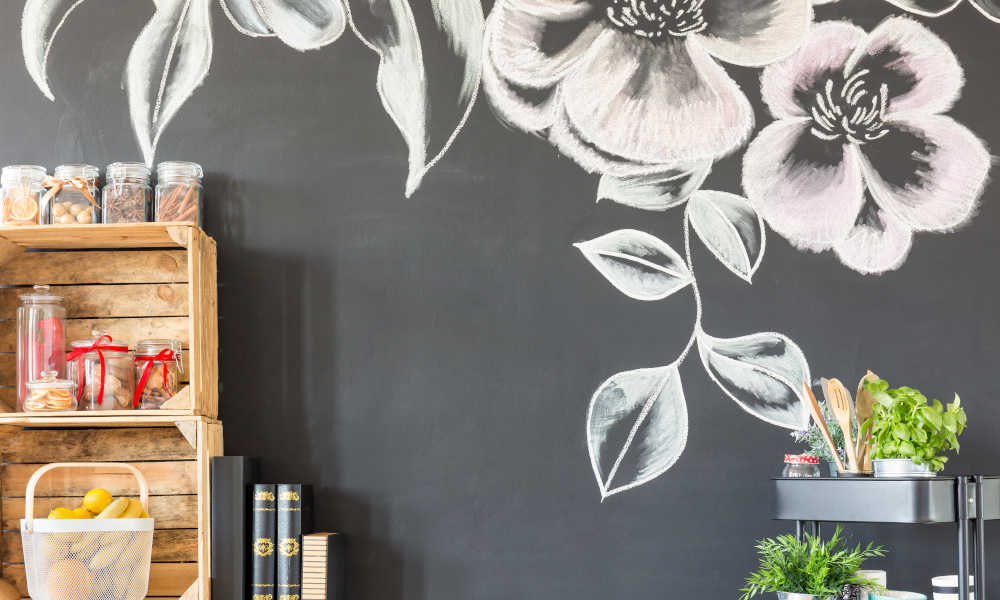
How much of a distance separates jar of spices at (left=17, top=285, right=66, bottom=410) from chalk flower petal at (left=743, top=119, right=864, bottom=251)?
69.0 inches

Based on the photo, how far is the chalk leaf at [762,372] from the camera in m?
2.08

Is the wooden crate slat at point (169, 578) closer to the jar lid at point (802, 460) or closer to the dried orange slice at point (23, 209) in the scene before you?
the dried orange slice at point (23, 209)

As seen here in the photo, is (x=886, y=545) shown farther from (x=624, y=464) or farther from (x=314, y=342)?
(x=314, y=342)

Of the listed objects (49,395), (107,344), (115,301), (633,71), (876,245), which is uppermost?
(633,71)

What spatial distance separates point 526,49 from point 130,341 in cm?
126

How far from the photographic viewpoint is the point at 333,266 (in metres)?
2.11

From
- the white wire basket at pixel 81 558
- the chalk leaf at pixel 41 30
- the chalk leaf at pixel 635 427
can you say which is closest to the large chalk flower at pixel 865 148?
the chalk leaf at pixel 635 427

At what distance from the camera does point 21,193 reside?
1.94 m

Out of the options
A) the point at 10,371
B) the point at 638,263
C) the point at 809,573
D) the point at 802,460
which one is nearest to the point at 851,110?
the point at 638,263

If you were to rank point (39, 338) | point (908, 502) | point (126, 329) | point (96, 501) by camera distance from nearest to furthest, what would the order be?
point (908, 502) → point (96, 501) → point (39, 338) → point (126, 329)

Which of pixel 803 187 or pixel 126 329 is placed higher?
pixel 803 187

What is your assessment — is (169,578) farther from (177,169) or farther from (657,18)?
(657,18)

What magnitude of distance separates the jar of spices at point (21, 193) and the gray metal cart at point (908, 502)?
187cm

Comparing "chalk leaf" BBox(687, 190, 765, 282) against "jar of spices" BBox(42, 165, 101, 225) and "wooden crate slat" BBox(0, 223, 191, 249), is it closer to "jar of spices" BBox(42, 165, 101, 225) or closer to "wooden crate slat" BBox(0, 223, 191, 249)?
"wooden crate slat" BBox(0, 223, 191, 249)
